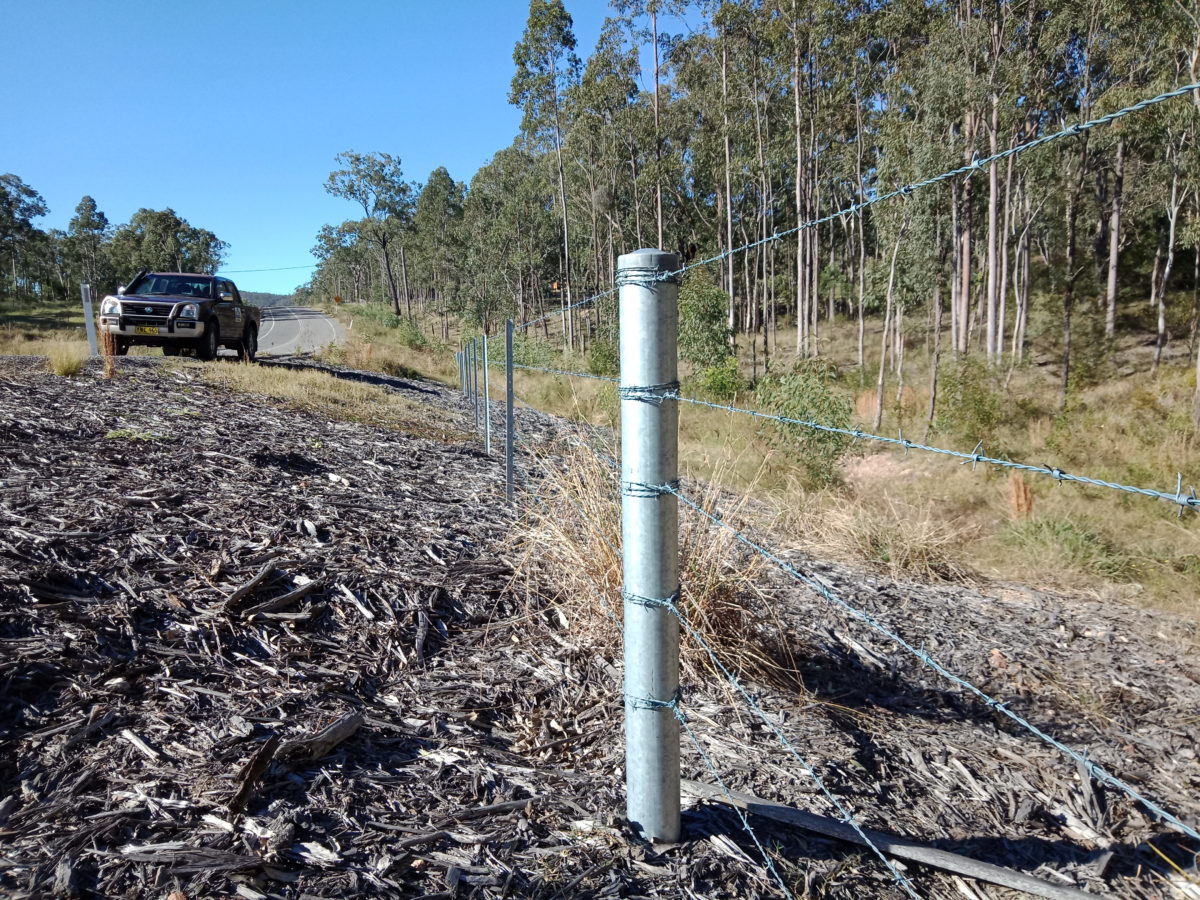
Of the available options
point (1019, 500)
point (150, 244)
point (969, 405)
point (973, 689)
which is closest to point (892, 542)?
point (973, 689)

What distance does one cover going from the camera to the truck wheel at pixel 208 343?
11.8 metres

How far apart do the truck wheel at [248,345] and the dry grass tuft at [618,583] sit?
1092 centimetres

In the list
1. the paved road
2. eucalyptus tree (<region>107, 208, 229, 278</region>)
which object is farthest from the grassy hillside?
eucalyptus tree (<region>107, 208, 229, 278</region>)

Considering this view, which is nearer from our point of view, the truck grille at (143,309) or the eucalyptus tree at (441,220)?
the truck grille at (143,309)

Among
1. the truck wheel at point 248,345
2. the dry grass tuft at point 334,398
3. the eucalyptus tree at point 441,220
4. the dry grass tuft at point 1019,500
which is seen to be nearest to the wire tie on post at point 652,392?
the dry grass tuft at point 334,398

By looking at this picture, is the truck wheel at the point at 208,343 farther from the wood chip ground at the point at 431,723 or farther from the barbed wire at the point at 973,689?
the barbed wire at the point at 973,689

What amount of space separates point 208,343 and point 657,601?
12.4 meters

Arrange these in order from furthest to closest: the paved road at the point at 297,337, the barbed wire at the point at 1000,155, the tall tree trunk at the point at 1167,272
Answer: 1. the paved road at the point at 297,337
2. the tall tree trunk at the point at 1167,272
3. the barbed wire at the point at 1000,155

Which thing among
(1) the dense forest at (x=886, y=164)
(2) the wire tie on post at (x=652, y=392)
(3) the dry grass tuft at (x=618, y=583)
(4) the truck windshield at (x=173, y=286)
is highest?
(1) the dense forest at (x=886, y=164)

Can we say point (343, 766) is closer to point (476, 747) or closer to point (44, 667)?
point (476, 747)

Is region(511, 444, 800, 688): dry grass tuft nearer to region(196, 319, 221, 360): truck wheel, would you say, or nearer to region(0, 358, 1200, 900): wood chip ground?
region(0, 358, 1200, 900): wood chip ground

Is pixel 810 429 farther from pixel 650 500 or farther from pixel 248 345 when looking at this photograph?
pixel 248 345

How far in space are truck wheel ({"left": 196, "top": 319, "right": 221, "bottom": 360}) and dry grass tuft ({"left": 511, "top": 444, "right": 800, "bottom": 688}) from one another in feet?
34.5

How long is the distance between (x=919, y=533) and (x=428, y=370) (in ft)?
60.7
